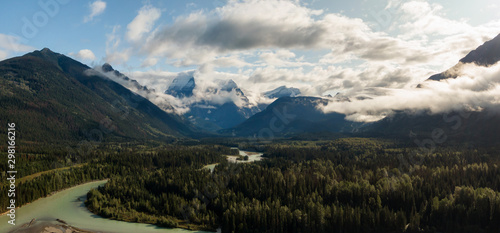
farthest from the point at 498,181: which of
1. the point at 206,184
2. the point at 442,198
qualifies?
the point at 206,184

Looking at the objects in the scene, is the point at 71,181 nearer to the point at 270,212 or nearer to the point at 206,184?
the point at 206,184

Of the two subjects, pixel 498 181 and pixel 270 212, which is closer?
pixel 270 212

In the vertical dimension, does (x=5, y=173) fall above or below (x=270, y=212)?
above

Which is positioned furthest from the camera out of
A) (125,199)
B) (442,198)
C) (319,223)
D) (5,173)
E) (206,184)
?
(5,173)

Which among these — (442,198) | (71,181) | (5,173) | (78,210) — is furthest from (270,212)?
(5,173)

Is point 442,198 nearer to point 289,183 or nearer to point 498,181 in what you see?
point 498,181

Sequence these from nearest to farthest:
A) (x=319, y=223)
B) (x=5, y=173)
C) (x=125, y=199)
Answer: (x=319, y=223) → (x=125, y=199) → (x=5, y=173)
